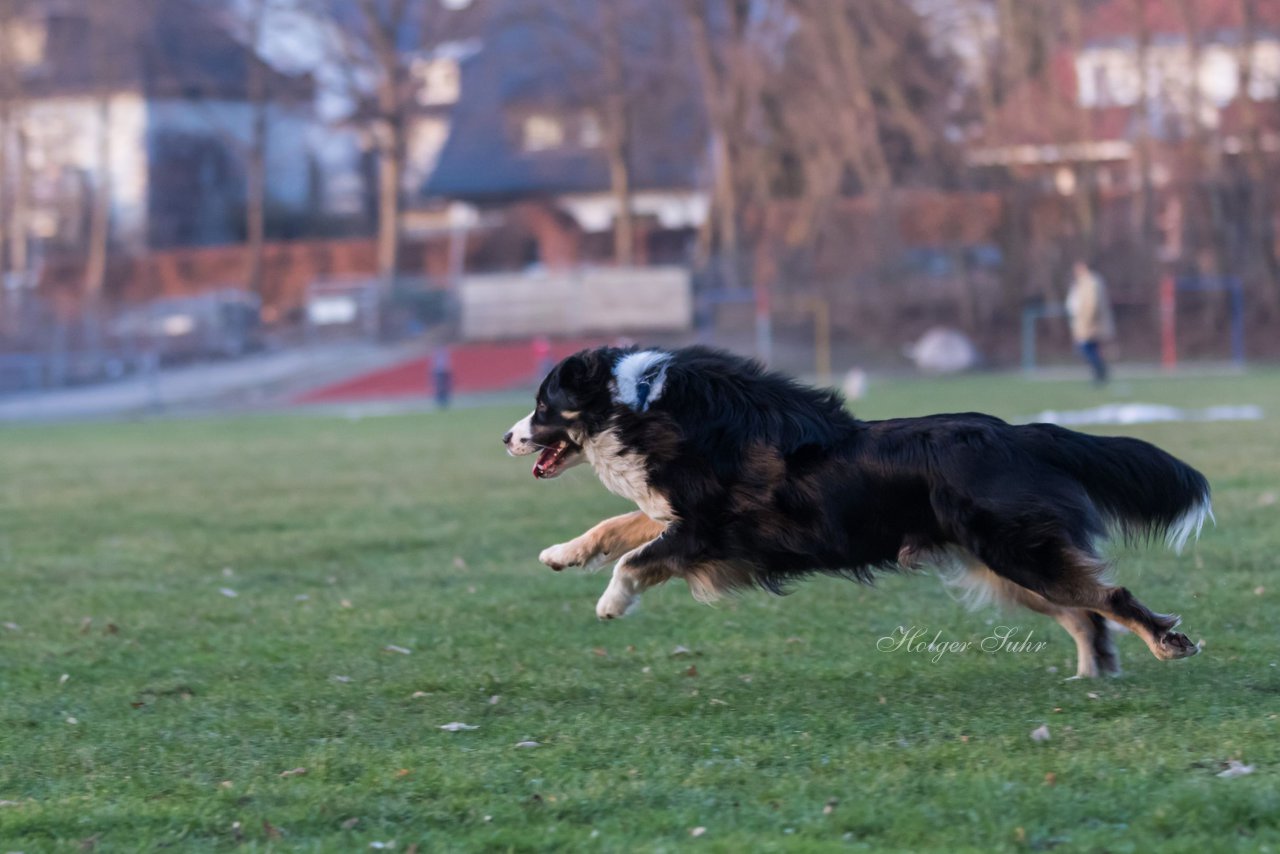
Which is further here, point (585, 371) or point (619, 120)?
point (619, 120)

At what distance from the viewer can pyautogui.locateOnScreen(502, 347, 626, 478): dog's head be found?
21.4 ft

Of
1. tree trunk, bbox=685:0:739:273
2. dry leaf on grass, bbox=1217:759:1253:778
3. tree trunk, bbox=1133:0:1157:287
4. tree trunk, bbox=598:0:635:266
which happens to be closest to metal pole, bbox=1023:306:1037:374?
tree trunk, bbox=1133:0:1157:287

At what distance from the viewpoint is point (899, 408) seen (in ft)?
72.6

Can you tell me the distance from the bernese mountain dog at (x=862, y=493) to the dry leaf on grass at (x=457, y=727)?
91 centimetres

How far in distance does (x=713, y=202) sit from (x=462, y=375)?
11567mm

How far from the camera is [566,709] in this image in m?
5.88

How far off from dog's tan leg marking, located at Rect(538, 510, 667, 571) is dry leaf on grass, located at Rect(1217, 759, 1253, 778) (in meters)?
2.71

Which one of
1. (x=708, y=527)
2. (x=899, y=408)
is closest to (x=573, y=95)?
(x=899, y=408)

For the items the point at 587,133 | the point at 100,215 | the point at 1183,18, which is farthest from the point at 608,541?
the point at 587,133

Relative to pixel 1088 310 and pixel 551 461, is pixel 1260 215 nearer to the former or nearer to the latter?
pixel 1088 310

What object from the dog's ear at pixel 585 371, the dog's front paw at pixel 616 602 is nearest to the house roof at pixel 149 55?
the dog's ear at pixel 585 371

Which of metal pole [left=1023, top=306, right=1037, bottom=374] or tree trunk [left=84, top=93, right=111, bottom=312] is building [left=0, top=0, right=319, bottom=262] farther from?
metal pole [left=1023, top=306, right=1037, bottom=374]

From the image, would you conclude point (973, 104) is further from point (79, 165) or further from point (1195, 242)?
point (79, 165)

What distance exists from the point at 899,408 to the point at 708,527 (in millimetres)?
16364
